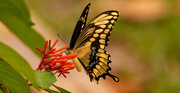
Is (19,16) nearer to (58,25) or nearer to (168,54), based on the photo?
(168,54)

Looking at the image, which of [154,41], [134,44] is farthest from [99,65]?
[134,44]

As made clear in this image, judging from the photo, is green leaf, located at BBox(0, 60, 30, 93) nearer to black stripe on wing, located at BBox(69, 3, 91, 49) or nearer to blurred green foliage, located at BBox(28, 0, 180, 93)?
black stripe on wing, located at BBox(69, 3, 91, 49)

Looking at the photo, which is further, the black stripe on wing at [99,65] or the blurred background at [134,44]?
the blurred background at [134,44]

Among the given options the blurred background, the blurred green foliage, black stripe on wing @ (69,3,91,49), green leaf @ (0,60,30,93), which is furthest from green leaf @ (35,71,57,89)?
the blurred green foliage

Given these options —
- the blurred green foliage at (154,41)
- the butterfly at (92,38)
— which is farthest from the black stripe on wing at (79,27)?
the blurred green foliage at (154,41)

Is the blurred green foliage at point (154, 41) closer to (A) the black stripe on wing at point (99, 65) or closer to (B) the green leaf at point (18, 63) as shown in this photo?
(A) the black stripe on wing at point (99, 65)
